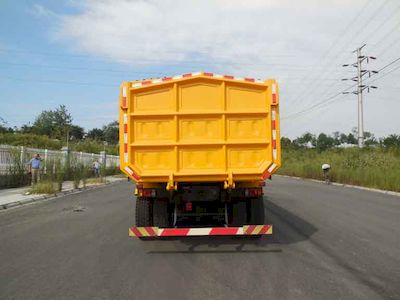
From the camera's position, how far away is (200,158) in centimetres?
807

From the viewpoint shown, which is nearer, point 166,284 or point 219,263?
point 166,284

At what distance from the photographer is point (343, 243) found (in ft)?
28.9

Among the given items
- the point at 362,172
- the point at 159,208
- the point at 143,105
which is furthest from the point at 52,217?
the point at 362,172

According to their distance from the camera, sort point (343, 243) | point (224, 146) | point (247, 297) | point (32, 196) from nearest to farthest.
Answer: point (247, 297), point (224, 146), point (343, 243), point (32, 196)

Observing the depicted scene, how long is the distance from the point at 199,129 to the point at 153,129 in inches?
30.8

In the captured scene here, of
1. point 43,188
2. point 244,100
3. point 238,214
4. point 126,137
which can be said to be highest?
point 244,100

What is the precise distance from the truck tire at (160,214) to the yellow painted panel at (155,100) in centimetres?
179

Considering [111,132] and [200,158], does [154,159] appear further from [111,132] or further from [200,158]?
[111,132]

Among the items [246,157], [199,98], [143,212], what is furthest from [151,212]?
[199,98]

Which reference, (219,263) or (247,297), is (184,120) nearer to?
(219,263)

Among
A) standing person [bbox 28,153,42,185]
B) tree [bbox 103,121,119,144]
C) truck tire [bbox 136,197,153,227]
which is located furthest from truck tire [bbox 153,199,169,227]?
tree [bbox 103,121,119,144]

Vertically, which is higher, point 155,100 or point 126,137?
point 155,100

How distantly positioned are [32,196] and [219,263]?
1408 centimetres

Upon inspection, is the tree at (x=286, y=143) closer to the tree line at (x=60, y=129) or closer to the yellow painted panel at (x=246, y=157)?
the tree line at (x=60, y=129)
